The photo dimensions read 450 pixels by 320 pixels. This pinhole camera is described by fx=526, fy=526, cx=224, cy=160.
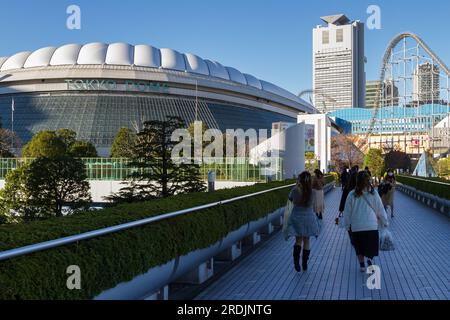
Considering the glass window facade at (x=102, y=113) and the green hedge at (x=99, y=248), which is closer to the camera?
the green hedge at (x=99, y=248)

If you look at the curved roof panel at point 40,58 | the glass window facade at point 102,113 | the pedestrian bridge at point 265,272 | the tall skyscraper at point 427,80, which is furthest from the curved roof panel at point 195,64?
the pedestrian bridge at point 265,272

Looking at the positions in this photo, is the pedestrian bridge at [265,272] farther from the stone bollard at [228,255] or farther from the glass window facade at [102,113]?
the glass window facade at [102,113]

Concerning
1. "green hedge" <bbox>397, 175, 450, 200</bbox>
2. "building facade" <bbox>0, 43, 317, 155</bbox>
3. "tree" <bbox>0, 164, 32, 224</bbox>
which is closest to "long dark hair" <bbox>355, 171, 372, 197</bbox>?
"green hedge" <bbox>397, 175, 450, 200</bbox>

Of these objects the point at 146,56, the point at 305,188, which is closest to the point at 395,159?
the point at 146,56

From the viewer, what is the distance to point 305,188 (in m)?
8.61

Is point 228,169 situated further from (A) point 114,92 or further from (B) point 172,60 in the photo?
(B) point 172,60

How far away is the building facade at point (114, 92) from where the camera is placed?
228 ft

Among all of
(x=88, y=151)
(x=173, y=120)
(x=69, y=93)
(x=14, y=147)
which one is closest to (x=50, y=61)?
(x=69, y=93)

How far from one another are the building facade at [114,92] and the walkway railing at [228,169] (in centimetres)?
2743

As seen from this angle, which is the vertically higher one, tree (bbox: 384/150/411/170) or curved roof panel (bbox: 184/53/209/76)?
curved roof panel (bbox: 184/53/209/76)

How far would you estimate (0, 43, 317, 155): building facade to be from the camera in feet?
228

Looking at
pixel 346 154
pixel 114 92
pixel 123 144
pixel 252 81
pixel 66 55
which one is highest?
pixel 66 55

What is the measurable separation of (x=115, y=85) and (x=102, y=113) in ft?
23.5

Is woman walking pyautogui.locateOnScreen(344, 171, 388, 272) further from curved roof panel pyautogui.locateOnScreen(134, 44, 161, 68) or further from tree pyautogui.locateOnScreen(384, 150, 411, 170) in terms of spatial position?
curved roof panel pyautogui.locateOnScreen(134, 44, 161, 68)
